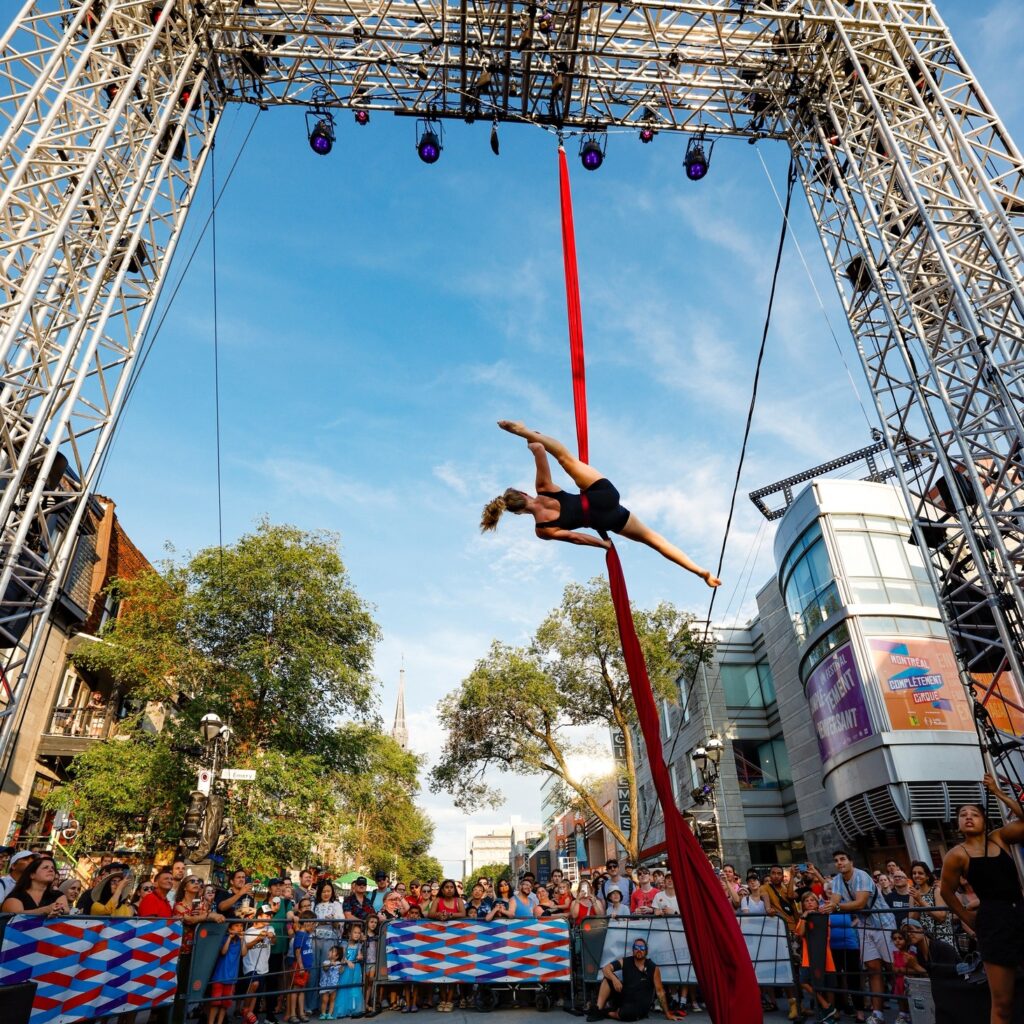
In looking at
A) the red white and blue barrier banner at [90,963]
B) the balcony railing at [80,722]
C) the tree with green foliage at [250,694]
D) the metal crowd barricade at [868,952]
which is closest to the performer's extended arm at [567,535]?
the metal crowd barricade at [868,952]

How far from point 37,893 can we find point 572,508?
172 inches

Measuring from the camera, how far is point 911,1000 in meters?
4.72

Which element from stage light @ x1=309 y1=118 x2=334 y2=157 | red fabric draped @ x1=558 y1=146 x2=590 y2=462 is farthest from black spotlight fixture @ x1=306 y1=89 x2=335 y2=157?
red fabric draped @ x1=558 y1=146 x2=590 y2=462

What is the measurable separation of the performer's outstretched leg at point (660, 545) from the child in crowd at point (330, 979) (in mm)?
5214

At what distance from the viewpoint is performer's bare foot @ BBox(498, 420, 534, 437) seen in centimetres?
475

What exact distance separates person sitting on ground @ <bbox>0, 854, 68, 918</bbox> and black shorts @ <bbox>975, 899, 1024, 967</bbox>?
17.9 ft

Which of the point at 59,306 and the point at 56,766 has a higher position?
the point at 59,306

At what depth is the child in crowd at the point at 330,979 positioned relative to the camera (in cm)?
689

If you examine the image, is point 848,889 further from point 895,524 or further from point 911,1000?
point 895,524

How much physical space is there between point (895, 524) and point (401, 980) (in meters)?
15.6

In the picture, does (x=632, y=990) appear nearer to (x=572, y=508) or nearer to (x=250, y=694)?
(x=572, y=508)

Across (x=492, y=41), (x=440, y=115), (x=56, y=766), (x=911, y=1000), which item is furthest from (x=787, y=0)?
(x=56, y=766)

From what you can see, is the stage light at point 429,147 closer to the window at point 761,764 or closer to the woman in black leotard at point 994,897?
Answer: the woman in black leotard at point 994,897

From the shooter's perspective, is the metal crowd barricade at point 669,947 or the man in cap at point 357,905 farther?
the man in cap at point 357,905
